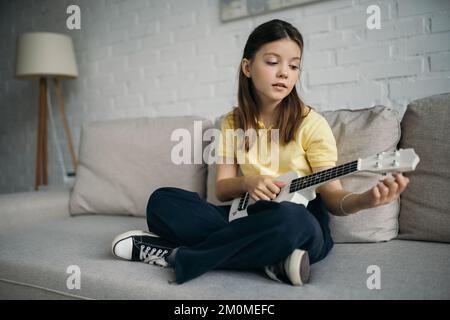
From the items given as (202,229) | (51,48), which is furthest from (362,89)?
(51,48)

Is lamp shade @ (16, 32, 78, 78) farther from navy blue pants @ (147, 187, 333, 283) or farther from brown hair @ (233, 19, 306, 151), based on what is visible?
navy blue pants @ (147, 187, 333, 283)

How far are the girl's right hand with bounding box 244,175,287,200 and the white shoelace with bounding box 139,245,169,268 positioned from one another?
10.7 inches

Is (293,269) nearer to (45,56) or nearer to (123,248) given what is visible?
(123,248)

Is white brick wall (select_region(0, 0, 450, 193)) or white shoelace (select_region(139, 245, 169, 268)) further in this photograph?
white brick wall (select_region(0, 0, 450, 193))

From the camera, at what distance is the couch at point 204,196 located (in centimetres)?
81

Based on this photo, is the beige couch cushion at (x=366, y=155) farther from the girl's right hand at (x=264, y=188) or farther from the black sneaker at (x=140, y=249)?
the black sneaker at (x=140, y=249)

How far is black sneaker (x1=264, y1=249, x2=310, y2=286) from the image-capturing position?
2.56 ft

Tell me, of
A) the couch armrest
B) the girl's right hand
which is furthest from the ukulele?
the couch armrest

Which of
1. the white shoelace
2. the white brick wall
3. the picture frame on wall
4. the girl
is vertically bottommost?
the white shoelace

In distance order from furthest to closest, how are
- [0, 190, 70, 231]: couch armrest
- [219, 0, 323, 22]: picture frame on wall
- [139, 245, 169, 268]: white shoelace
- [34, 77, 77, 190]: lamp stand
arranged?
[34, 77, 77, 190]: lamp stand → [219, 0, 323, 22]: picture frame on wall → [0, 190, 70, 231]: couch armrest → [139, 245, 169, 268]: white shoelace

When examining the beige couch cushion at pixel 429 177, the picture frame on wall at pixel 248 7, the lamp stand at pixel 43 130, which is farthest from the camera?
the lamp stand at pixel 43 130

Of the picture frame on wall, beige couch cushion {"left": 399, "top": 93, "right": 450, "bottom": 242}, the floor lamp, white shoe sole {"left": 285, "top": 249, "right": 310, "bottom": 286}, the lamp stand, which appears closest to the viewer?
white shoe sole {"left": 285, "top": 249, "right": 310, "bottom": 286}

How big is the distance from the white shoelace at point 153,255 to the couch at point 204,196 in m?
0.03

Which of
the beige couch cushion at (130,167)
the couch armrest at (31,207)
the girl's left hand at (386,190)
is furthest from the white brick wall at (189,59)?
the couch armrest at (31,207)
